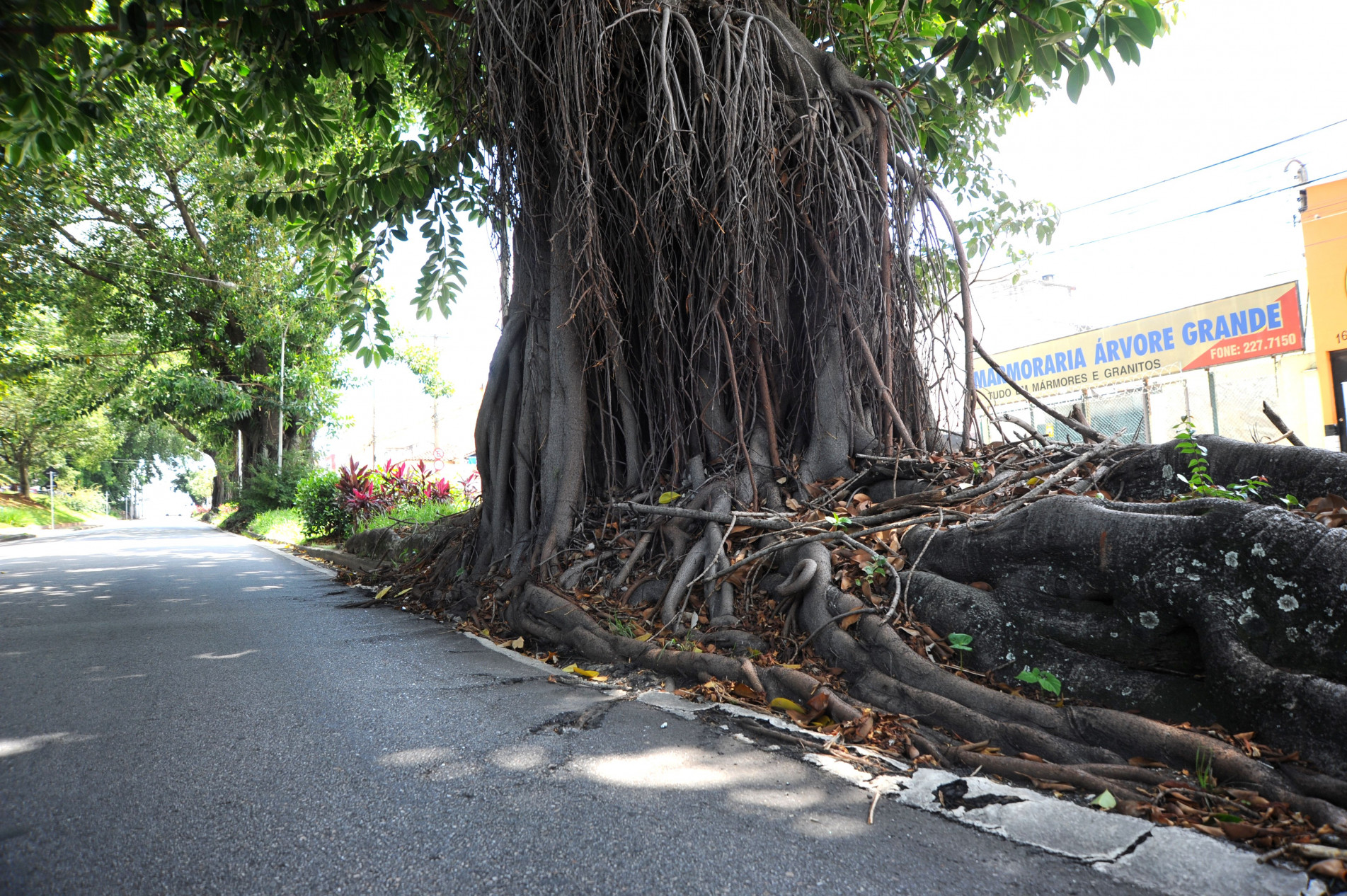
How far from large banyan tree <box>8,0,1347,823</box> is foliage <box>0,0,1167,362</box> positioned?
34mm

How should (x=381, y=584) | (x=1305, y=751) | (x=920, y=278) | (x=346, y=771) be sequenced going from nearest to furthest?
(x=1305, y=751)
(x=346, y=771)
(x=920, y=278)
(x=381, y=584)

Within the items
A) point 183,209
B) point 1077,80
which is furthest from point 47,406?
point 1077,80

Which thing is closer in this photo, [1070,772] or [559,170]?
[1070,772]

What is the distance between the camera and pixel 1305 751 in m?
2.02

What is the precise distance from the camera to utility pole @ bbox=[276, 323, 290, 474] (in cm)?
1925

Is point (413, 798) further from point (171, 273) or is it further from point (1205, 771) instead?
point (171, 273)

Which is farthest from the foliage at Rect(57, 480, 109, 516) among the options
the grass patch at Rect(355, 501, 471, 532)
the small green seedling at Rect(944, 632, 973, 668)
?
the small green seedling at Rect(944, 632, 973, 668)

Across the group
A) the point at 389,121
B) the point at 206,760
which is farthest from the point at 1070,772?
the point at 389,121

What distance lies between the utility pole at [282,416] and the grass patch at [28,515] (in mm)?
10900

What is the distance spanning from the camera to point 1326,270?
36.4 ft

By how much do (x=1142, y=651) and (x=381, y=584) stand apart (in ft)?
20.4

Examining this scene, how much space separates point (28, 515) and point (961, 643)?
3826 centimetres

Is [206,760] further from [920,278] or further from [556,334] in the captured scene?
[920,278]

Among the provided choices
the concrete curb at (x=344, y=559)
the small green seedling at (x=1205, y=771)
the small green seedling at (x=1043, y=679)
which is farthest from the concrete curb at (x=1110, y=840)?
the concrete curb at (x=344, y=559)
